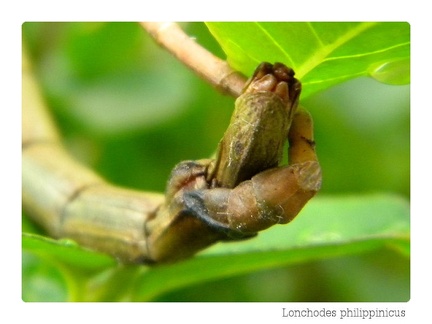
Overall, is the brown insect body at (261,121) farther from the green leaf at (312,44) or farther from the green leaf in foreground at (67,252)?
the green leaf in foreground at (67,252)

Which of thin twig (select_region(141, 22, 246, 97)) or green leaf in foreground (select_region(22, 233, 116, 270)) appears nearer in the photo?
thin twig (select_region(141, 22, 246, 97))

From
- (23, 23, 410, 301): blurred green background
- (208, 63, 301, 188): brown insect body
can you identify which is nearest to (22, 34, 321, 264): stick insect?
(208, 63, 301, 188): brown insect body

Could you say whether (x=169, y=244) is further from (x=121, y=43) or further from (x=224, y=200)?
(x=121, y=43)

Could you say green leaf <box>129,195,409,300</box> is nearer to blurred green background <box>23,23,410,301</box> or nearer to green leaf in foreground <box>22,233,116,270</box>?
green leaf in foreground <box>22,233,116,270</box>

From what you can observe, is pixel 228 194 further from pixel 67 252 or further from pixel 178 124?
pixel 178 124

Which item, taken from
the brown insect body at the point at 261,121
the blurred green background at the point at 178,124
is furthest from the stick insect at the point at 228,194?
the blurred green background at the point at 178,124

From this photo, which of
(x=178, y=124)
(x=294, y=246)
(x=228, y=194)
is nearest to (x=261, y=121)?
(x=228, y=194)

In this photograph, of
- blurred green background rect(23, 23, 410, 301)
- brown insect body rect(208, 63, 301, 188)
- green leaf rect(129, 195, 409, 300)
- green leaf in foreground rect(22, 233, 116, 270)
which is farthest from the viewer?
blurred green background rect(23, 23, 410, 301)
